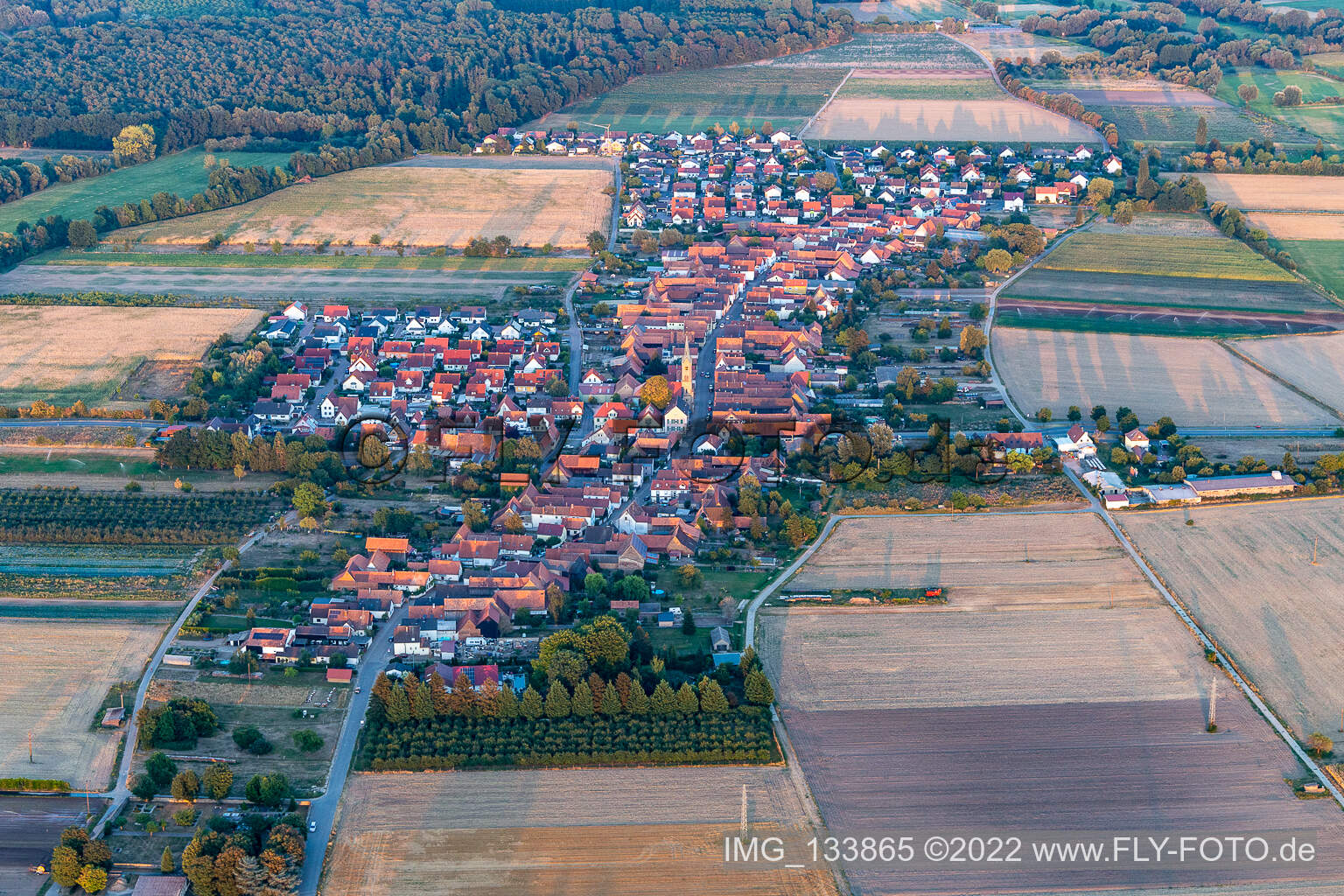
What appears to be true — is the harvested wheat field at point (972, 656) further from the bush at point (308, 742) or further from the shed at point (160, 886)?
the shed at point (160, 886)

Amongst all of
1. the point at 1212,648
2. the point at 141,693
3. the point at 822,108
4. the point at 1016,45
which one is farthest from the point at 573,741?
the point at 1016,45

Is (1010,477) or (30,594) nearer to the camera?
(30,594)

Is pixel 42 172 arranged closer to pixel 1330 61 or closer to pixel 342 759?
pixel 342 759

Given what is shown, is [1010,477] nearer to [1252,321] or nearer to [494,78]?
[1252,321]

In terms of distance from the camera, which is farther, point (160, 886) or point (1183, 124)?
point (1183, 124)

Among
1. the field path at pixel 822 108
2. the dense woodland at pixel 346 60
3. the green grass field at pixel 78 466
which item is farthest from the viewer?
the field path at pixel 822 108

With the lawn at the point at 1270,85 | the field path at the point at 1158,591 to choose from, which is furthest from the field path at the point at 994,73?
the field path at the point at 1158,591

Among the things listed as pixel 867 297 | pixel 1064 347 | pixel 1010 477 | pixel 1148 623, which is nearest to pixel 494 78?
pixel 867 297
